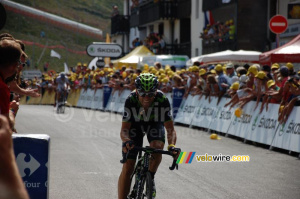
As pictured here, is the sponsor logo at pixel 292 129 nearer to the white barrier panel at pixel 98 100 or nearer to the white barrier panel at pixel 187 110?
the white barrier panel at pixel 187 110

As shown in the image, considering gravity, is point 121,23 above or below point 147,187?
above

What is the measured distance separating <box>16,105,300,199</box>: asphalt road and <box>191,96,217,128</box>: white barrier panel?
1676mm

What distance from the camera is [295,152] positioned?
44.1 ft

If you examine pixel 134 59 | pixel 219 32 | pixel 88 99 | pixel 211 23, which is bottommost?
pixel 88 99

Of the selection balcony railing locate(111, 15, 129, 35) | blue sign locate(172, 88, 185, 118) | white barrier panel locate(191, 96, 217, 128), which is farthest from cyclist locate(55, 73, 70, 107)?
balcony railing locate(111, 15, 129, 35)

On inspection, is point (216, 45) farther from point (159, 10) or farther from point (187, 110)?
point (187, 110)

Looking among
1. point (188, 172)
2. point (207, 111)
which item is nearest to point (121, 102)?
point (207, 111)

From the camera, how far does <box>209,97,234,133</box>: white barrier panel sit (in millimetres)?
17297

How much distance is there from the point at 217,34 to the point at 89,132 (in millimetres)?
20334

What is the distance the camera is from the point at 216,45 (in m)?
38.6

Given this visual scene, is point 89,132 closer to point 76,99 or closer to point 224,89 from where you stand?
point 224,89

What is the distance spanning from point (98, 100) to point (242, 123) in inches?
716

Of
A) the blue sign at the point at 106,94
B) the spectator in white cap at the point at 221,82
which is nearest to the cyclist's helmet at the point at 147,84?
the spectator in white cap at the point at 221,82

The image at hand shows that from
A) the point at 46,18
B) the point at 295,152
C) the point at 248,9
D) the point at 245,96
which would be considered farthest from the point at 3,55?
the point at 46,18
